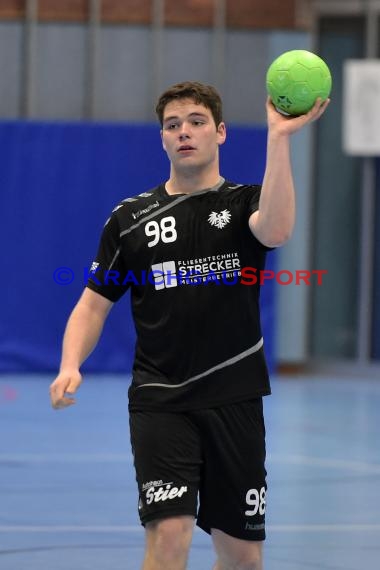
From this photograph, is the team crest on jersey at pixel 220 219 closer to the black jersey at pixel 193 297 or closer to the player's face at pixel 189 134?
the black jersey at pixel 193 297

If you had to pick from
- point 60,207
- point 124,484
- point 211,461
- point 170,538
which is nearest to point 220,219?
point 211,461

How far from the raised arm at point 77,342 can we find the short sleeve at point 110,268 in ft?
0.11

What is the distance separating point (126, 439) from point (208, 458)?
5.94 metres

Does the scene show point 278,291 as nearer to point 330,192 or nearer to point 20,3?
point 330,192

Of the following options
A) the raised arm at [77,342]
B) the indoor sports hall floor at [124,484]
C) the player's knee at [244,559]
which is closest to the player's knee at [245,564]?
the player's knee at [244,559]

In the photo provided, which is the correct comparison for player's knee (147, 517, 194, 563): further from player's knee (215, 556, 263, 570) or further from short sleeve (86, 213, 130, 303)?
short sleeve (86, 213, 130, 303)

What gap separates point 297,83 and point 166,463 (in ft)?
4.55

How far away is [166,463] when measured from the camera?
4.55 metres

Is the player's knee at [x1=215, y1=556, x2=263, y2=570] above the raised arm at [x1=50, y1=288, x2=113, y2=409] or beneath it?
beneath

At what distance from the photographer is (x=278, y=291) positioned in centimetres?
1566

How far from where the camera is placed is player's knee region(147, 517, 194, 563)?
438cm

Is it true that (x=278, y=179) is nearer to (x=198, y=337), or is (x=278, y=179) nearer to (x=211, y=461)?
(x=198, y=337)

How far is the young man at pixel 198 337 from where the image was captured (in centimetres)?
463

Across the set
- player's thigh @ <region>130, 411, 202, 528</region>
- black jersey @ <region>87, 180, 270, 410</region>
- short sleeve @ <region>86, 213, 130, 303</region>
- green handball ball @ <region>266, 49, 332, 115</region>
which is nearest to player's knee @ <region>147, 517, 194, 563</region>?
player's thigh @ <region>130, 411, 202, 528</region>
